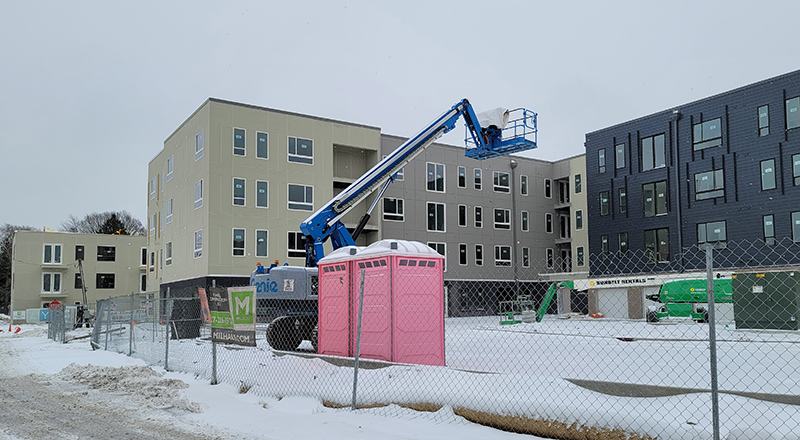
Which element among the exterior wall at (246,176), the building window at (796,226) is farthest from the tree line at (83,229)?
the building window at (796,226)

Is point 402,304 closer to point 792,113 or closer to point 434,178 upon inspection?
point 792,113

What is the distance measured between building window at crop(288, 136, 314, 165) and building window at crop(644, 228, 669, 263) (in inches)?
874

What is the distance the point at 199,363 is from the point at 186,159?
2971 cm

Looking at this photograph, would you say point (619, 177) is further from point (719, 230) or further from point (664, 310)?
point (664, 310)

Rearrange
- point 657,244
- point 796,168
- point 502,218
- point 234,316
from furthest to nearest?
1. point 502,218
2. point 657,244
3. point 796,168
4. point 234,316

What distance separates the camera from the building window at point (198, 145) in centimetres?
3844

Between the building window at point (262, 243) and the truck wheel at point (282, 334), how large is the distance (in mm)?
19967

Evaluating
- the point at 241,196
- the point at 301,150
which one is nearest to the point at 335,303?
the point at 241,196

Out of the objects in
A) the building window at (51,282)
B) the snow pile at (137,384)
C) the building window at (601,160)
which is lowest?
the snow pile at (137,384)

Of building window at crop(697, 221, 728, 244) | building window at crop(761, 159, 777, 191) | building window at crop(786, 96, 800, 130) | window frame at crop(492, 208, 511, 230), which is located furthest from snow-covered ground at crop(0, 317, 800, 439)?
window frame at crop(492, 208, 511, 230)

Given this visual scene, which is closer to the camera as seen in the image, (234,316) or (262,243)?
(234,316)

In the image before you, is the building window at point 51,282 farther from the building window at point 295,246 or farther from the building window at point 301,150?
the building window at point 301,150

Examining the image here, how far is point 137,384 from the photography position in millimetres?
11648

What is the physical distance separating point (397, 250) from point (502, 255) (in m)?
37.7
